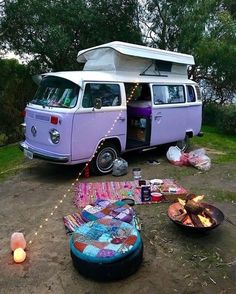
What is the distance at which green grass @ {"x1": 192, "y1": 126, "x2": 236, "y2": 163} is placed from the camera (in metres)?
8.73

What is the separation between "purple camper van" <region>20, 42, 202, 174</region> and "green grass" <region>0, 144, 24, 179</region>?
85 centimetres

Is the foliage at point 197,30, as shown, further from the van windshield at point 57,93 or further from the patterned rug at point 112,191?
the patterned rug at point 112,191

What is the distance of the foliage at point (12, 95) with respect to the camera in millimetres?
13492

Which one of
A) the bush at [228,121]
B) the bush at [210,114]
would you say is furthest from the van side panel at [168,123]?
the bush at [210,114]

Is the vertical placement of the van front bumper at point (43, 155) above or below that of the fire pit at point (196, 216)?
above

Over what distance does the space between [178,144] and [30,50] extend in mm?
6530

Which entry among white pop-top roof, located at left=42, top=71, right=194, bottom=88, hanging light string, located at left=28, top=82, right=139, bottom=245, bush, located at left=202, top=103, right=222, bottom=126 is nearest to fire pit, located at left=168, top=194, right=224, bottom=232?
hanging light string, located at left=28, top=82, right=139, bottom=245

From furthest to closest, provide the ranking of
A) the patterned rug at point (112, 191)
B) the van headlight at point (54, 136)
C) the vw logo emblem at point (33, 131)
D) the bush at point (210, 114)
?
1. the bush at point (210, 114)
2. the vw logo emblem at point (33, 131)
3. the van headlight at point (54, 136)
4. the patterned rug at point (112, 191)

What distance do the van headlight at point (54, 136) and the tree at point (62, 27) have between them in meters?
5.57

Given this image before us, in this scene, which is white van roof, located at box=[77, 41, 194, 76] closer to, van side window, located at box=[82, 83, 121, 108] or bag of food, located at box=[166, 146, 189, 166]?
van side window, located at box=[82, 83, 121, 108]

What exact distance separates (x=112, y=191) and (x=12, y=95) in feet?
30.8

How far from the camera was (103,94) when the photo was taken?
6.87 meters

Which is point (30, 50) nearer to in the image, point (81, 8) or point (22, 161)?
point (81, 8)

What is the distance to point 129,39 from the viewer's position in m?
12.6
